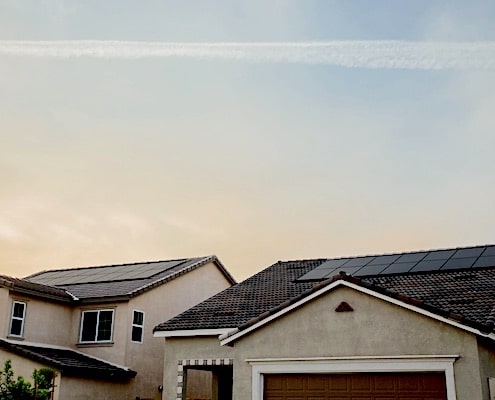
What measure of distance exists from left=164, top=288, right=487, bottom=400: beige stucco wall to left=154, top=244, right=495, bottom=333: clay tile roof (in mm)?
326

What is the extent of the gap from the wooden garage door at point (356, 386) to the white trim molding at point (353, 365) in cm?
18

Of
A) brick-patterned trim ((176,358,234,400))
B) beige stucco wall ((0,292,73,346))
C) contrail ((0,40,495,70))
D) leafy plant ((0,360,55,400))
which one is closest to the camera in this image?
leafy plant ((0,360,55,400))

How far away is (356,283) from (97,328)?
1326 cm

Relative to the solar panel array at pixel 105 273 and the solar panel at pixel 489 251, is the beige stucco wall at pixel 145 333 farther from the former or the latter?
the solar panel at pixel 489 251

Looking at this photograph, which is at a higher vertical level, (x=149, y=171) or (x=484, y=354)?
(x=149, y=171)

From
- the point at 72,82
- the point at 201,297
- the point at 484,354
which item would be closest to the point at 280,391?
the point at 484,354

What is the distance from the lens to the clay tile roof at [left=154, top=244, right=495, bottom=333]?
1337 cm

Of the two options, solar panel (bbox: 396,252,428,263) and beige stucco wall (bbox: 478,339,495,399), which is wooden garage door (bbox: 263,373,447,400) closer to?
beige stucco wall (bbox: 478,339,495,399)

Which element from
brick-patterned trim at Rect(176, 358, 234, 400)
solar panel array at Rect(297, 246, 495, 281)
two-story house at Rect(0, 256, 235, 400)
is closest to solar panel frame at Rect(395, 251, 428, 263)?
solar panel array at Rect(297, 246, 495, 281)

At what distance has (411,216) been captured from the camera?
19.8 metres

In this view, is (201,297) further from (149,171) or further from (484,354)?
(484,354)

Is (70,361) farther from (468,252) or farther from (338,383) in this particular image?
(468,252)

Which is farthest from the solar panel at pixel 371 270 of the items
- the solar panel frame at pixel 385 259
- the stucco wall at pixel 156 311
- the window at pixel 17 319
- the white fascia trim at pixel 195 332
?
the window at pixel 17 319

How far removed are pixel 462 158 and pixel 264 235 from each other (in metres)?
7.13
